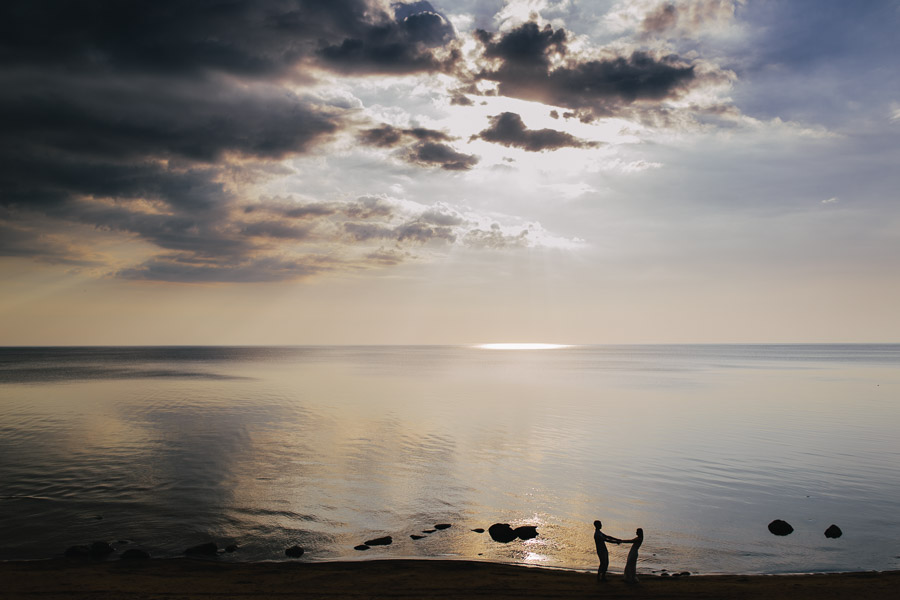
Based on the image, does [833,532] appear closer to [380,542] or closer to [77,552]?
[380,542]

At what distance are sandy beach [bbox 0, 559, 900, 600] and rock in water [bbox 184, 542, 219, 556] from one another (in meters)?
1.19

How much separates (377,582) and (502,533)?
341 inches

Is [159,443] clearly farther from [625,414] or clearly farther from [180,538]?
[625,414]

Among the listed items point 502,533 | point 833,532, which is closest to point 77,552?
point 502,533

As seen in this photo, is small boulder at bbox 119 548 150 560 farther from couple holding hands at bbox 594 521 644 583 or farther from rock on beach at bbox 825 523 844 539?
rock on beach at bbox 825 523 844 539

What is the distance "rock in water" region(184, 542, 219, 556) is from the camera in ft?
84.4

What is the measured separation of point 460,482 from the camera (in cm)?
3941

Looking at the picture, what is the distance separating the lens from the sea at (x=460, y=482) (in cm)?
2735

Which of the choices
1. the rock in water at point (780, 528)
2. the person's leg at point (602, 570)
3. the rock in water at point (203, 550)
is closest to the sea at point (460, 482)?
the rock in water at point (780, 528)

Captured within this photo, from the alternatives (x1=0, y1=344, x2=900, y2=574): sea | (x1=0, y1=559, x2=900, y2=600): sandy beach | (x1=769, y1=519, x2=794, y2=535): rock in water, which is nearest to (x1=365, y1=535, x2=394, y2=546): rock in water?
(x1=0, y1=344, x2=900, y2=574): sea

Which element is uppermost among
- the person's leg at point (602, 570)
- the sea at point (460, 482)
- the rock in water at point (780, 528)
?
the person's leg at point (602, 570)

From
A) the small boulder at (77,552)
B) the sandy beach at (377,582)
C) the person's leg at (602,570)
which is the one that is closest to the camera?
the sandy beach at (377,582)

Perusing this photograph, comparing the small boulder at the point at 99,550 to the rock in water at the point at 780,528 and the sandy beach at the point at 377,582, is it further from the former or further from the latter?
the rock in water at the point at 780,528

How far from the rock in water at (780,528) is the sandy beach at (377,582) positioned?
5.95 m
